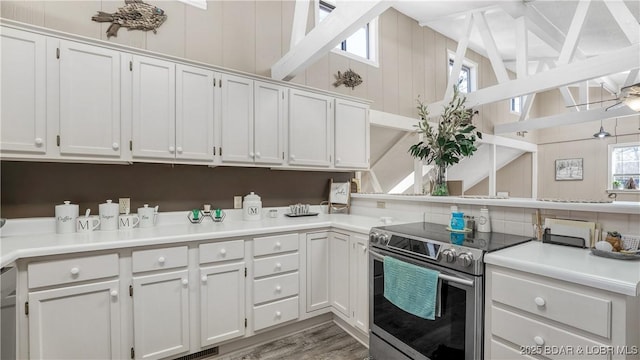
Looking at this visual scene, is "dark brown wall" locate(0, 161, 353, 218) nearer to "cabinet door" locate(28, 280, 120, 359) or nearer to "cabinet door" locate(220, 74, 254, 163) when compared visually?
"cabinet door" locate(220, 74, 254, 163)

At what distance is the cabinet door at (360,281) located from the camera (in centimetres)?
215

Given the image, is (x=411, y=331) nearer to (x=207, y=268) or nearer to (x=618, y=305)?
(x=618, y=305)

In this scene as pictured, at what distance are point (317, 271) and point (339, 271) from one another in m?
0.20

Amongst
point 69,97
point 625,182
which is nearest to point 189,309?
point 69,97

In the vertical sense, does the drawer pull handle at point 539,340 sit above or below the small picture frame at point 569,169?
below

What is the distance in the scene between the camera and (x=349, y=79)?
12.1 ft

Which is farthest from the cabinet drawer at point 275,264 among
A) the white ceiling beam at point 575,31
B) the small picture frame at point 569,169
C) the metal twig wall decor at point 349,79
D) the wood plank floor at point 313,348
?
the small picture frame at point 569,169

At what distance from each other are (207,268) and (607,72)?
436cm

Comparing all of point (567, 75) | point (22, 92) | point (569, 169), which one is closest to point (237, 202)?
point (22, 92)

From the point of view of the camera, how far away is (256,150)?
8.41 ft

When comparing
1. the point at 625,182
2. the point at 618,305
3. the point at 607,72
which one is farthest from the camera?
the point at 625,182

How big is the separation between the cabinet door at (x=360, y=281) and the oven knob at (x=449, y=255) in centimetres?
67

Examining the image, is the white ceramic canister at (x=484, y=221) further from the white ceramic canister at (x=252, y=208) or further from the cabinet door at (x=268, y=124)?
the white ceramic canister at (x=252, y=208)

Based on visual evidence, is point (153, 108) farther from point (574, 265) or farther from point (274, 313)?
point (574, 265)
